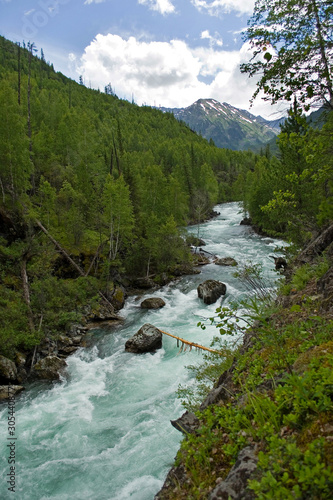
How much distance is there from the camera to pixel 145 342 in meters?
14.7

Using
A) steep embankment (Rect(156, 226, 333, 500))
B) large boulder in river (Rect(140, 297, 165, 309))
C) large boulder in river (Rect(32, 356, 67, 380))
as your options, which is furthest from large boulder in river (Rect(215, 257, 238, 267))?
steep embankment (Rect(156, 226, 333, 500))

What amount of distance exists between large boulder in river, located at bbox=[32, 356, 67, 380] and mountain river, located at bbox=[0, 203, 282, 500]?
50 cm

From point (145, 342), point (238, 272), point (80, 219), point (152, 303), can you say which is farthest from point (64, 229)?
point (238, 272)

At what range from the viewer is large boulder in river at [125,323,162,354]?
14594mm

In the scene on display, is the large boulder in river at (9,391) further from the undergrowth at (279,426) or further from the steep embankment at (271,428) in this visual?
the undergrowth at (279,426)

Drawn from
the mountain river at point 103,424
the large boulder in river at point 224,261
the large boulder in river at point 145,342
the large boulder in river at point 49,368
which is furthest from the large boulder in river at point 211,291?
the large boulder in river at point 49,368

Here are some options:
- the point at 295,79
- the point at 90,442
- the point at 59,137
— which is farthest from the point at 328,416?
the point at 59,137

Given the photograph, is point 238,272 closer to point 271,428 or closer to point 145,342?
point 145,342

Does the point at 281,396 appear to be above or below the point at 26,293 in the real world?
above

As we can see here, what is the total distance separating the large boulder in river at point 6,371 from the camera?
11977mm

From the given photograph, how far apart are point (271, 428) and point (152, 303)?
18.6 meters

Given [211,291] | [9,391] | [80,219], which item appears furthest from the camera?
[80,219]

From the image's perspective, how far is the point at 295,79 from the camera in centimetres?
529

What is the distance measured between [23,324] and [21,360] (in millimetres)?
2334
